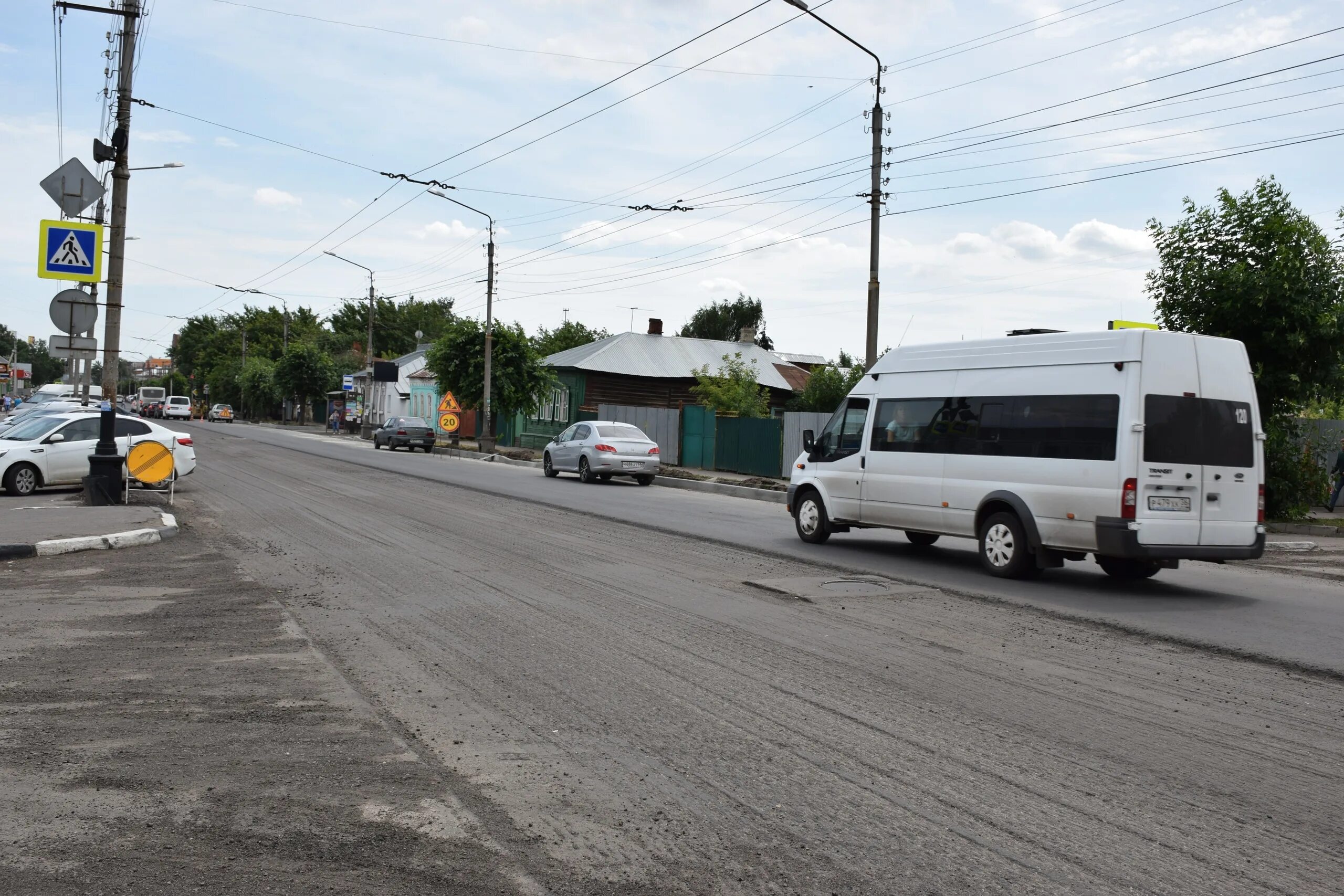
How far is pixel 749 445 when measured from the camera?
31609 mm

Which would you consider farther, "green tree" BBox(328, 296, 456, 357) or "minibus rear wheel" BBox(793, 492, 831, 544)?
"green tree" BBox(328, 296, 456, 357)

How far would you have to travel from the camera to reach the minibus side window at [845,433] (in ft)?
46.3

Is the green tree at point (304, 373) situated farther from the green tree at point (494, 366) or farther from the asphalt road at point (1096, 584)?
the asphalt road at point (1096, 584)

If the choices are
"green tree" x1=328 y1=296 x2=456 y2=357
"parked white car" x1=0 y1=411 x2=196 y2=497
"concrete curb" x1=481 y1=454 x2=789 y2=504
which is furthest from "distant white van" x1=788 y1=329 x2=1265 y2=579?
"green tree" x1=328 y1=296 x2=456 y2=357

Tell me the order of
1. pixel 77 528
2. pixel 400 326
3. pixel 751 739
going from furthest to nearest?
pixel 400 326, pixel 77 528, pixel 751 739

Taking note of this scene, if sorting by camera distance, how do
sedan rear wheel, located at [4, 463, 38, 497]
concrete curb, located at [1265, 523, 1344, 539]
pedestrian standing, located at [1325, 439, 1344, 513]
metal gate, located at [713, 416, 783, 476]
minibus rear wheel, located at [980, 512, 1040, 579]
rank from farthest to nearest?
metal gate, located at [713, 416, 783, 476] → pedestrian standing, located at [1325, 439, 1344, 513] → sedan rear wheel, located at [4, 463, 38, 497] → concrete curb, located at [1265, 523, 1344, 539] → minibus rear wheel, located at [980, 512, 1040, 579]

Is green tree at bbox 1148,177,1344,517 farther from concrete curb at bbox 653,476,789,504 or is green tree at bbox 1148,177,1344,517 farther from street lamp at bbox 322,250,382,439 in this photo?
street lamp at bbox 322,250,382,439

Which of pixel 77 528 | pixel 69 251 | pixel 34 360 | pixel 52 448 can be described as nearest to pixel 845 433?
pixel 77 528

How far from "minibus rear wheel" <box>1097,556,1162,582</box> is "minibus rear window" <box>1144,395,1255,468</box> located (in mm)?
1422

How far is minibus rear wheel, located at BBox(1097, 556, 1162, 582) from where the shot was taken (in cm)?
1182

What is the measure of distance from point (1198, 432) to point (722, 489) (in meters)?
16.7

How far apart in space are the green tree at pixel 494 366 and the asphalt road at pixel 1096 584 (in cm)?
2457

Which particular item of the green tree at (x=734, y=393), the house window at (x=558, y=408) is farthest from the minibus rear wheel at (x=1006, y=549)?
the house window at (x=558, y=408)

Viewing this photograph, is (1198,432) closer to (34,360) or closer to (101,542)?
(101,542)
